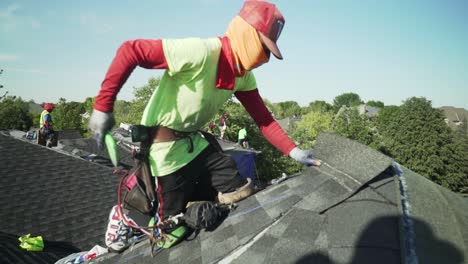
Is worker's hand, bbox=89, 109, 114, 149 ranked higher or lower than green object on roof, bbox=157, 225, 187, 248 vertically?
higher

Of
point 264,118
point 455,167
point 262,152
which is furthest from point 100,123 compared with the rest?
point 455,167

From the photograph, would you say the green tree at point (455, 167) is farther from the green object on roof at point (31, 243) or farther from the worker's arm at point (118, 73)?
the worker's arm at point (118, 73)

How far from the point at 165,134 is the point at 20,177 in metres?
6.68

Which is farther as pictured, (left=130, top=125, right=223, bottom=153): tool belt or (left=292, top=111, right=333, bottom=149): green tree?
(left=292, top=111, right=333, bottom=149): green tree

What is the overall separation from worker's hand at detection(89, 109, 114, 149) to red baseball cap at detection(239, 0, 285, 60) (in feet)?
4.31

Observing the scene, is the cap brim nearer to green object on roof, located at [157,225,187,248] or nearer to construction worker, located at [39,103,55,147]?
green object on roof, located at [157,225,187,248]

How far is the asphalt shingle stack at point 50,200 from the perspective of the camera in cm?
609

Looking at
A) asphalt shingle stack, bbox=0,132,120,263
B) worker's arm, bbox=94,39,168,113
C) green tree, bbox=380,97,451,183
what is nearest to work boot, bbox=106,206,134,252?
worker's arm, bbox=94,39,168,113

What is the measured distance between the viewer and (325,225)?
5.74 ft

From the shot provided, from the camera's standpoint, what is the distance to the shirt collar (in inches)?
95.2

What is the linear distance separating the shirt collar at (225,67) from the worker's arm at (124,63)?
0.47 m

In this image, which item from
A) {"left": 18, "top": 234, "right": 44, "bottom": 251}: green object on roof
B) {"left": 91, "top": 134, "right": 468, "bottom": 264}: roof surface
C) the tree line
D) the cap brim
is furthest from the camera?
the tree line

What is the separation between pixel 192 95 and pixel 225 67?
355 millimetres

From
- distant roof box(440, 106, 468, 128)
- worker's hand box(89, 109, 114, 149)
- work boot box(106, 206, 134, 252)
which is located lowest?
distant roof box(440, 106, 468, 128)
